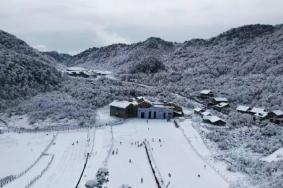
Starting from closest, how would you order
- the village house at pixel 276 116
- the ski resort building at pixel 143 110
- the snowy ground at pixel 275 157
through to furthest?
the snowy ground at pixel 275 157 < the village house at pixel 276 116 < the ski resort building at pixel 143 110

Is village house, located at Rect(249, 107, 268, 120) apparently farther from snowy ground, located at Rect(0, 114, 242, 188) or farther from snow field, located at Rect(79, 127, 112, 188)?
snow field, located at Rect(79, 127, 112, 188)

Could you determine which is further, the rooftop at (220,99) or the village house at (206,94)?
the village house at (206,94)

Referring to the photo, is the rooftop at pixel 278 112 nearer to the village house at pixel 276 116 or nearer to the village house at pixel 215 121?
the village house at pixel 276 116

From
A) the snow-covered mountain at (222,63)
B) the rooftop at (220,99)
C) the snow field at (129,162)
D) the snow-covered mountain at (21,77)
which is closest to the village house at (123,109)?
the snow field at (129,162)

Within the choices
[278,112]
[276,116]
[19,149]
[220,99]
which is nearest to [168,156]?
[19,149]

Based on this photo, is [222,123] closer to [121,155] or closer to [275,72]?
[121,155]

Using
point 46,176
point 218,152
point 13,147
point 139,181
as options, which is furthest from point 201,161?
point 13,147
